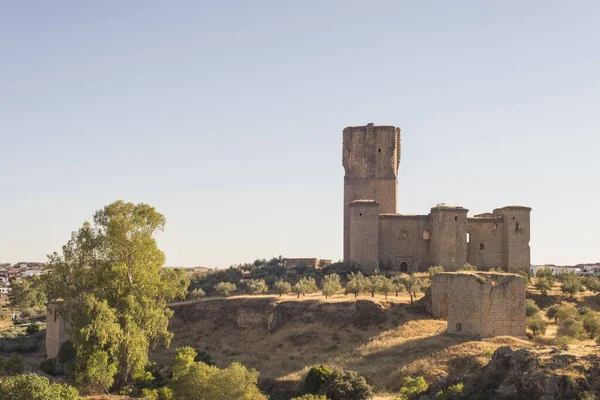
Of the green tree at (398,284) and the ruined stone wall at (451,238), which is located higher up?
the ruined stone wall at (451,238)

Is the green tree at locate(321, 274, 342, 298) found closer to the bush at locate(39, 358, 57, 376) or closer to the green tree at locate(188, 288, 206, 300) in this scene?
the green tree at locate(188, 288, 206, 300)

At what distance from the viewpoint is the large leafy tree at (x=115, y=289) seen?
26469 mm

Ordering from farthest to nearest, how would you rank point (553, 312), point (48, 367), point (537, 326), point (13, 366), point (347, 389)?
point (553, 312) → point (48, 367) → point (537, 326) → point (13, 366) → point (347, 389)

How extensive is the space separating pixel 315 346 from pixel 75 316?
12774 millimetres

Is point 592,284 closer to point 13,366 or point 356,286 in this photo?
point 356,286

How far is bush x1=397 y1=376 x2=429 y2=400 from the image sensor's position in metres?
25.4

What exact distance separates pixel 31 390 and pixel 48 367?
1233 cm

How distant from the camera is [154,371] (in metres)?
29.6

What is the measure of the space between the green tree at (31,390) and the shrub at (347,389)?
915 centimetres

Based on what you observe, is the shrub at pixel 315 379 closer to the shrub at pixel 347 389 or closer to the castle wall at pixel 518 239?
the shrub at pixel 347 389

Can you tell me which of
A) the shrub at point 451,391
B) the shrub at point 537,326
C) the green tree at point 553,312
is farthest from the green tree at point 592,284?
the shrub at point 451,391

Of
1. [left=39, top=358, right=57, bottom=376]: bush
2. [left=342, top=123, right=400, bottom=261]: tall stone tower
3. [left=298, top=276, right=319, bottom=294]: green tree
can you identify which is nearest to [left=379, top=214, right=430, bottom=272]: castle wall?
[left=342, top=123, right=400, bottom=261]: tall stone tower

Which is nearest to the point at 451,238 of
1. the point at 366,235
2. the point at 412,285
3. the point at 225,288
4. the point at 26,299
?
the point at 366,235

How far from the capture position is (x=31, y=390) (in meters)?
22.4
